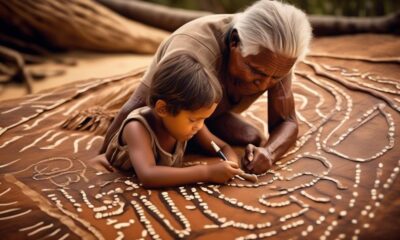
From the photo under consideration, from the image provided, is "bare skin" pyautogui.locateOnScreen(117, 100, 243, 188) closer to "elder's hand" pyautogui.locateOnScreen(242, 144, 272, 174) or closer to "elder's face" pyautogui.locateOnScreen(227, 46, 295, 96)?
"elder's hand" pyautogui.locateOnScreen(242, 144, 272, 174)

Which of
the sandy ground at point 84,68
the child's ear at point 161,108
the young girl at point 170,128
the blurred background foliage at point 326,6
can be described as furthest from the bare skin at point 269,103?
the blurred background foliage at point 326,6

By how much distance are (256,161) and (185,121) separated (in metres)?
0.51

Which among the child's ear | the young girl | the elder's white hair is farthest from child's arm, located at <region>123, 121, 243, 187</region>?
the elder's white hair

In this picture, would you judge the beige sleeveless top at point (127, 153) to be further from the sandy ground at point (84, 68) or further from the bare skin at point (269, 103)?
the sandy ground at point (84, 68)

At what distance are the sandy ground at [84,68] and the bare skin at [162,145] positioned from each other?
2829mm

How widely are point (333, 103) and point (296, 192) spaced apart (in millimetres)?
1115

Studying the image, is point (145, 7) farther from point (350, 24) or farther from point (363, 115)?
point (363, 115)

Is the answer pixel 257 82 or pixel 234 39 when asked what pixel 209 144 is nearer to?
pixel 257 82

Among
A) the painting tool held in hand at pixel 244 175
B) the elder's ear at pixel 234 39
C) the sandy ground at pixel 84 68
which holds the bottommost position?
the sandy ground at pixel 84 68

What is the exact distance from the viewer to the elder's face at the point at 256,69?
2.25 meters

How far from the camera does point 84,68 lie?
5.41 m

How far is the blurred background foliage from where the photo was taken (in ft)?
17.5

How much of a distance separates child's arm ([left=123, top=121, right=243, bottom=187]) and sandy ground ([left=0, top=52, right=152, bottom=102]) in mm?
2855

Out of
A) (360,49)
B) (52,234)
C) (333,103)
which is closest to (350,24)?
A: (360,49)
